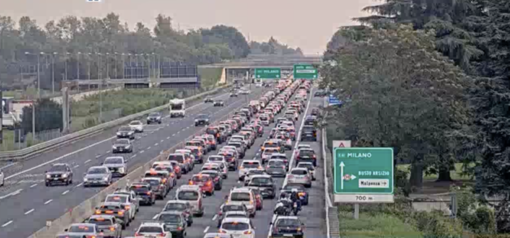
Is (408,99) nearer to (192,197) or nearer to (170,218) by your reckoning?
(192,197)

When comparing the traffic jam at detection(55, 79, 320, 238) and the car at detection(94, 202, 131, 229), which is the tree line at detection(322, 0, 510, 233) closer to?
the traffic jam at detection(55, 79, 320, 238)

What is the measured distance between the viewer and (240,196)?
48156 mm

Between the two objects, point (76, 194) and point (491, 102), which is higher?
point (491, 102)

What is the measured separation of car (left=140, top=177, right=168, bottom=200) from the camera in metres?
54.4

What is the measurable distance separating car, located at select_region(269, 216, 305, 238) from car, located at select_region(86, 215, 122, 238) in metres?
5.25

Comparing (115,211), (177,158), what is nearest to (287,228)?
(115,211)

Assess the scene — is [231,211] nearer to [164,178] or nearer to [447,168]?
[164,178]

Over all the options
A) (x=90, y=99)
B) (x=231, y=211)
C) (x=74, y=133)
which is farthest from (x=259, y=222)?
(x=90, y=99)

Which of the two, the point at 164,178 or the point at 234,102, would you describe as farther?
the point at 234,102

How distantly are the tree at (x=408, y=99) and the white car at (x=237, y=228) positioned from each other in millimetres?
24536

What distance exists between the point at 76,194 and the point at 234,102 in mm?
104005

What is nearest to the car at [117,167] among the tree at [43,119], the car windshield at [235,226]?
the car windshield at [235,226]

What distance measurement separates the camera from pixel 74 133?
9788 centimetres

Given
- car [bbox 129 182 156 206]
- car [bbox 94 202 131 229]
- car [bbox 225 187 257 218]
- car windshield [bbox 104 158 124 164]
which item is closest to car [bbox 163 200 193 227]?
car [bbox 94 202 131 229]
